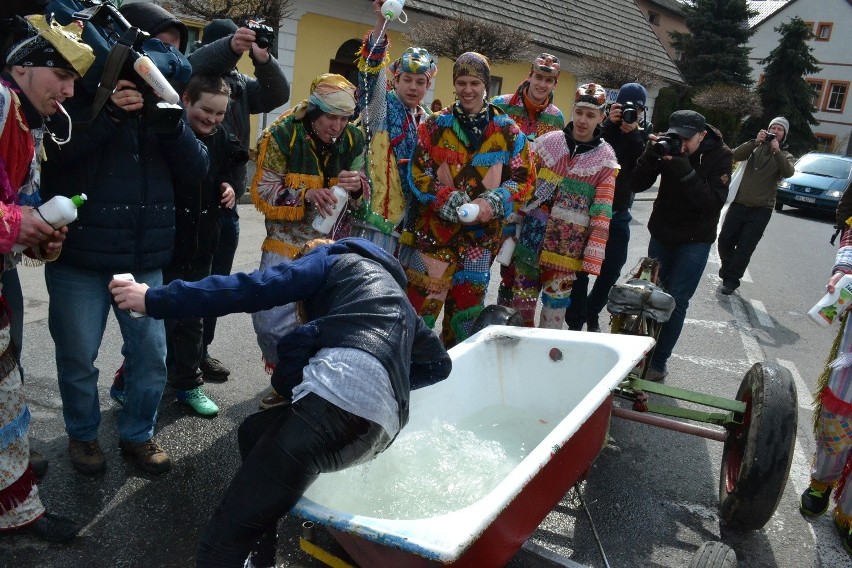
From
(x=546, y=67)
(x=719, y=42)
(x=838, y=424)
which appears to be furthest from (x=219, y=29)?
(x=719, y=42)

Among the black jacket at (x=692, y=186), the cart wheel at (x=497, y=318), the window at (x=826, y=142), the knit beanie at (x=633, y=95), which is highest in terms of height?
the window at (x=826, y=142)

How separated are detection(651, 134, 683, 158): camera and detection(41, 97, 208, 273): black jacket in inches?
113

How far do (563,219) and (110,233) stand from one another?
280 centimetres

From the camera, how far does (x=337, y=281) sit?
7.64 ft

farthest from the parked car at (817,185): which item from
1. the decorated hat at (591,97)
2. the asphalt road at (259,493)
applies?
the decorated hat at (591,97)

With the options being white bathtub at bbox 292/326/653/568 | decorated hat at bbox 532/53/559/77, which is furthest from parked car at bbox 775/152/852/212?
white bathtub at bbox 292/326/653/568

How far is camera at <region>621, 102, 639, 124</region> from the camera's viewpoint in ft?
16.8

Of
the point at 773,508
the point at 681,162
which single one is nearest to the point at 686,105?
the point at 681,162

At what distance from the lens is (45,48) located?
2.44 metres

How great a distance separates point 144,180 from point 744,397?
122 inches

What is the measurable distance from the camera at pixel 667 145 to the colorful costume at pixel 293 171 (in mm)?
1935

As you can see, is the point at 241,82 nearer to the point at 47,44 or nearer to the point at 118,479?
the point at 47,44

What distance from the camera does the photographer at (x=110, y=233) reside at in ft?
9.12

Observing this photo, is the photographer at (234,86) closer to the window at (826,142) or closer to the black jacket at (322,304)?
the black jacket at (322,304)
